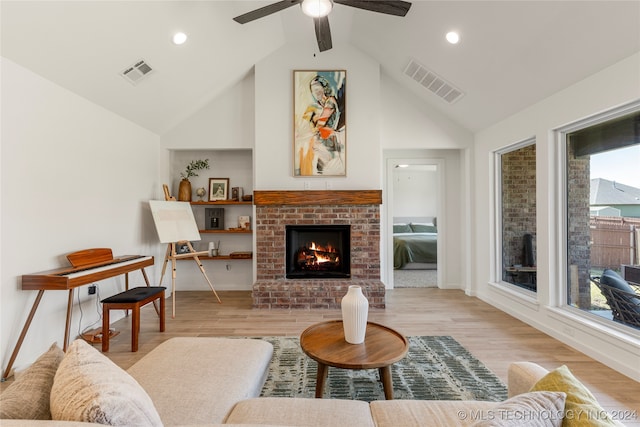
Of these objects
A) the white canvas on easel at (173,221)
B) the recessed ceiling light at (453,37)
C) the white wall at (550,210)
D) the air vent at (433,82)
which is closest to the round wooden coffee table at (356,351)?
the white wall at (550,210)

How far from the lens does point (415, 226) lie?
786 cm

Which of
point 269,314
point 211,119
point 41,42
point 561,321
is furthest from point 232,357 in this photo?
point 211,119

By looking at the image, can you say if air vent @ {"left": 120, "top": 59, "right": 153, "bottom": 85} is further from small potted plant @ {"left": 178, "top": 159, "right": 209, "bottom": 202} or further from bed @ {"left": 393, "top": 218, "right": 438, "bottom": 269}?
bed @ {"left": 393, "top": 218, "right": 438, "bottom": 269}

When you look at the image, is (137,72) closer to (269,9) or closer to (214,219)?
(269,9)

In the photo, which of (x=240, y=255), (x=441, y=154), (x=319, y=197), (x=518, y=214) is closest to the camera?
(x=518, y=214)

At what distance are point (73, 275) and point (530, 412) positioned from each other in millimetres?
2970

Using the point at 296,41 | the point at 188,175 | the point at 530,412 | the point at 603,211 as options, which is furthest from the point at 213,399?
the point at 296,41

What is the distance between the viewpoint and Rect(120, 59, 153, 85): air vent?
9.79 feet

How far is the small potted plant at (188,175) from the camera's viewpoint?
442cm

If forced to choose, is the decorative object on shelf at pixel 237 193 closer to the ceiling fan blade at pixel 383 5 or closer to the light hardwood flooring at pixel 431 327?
the light hardwood flooring at pixel 431 327

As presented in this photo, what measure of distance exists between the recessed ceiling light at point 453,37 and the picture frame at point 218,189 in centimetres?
350

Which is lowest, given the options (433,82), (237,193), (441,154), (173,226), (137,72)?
(173,226)

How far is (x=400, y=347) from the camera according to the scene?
71.5 inches

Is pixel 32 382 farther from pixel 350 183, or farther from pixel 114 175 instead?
pixel 350 183
